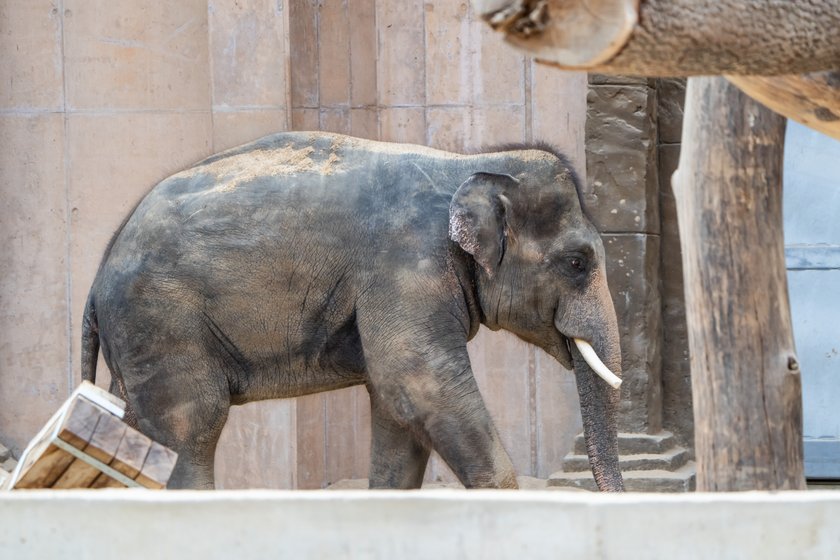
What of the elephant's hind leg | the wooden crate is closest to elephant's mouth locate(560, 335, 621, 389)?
the elephant's hind leg

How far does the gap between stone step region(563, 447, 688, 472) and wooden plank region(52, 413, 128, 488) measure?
4424mm

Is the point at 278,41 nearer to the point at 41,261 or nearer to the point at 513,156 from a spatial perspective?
the point at 41,261

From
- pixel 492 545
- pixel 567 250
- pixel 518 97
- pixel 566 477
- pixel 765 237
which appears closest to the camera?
pixel 492 545

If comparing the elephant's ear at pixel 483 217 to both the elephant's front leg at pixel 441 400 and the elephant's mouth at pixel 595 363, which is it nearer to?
the elephant's front leg at pixel 441 400

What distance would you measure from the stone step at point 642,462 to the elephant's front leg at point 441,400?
243 centimetres

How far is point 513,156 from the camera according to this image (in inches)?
243

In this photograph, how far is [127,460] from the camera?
4.15 metres

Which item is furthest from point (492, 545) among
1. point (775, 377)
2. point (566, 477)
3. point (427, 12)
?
point (427, 12)

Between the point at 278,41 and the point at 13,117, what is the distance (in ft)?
5.51

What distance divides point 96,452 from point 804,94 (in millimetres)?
2055

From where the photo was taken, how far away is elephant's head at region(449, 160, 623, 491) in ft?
19.8

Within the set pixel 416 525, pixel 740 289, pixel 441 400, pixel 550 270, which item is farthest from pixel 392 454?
pixel 416 525

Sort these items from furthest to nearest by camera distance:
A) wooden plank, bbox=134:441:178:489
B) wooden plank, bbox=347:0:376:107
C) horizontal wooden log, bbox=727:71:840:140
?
wooden plank, bbox=347:0:376:107, wooden plank, bbox=134:441:178:489, horizontal wooden log, bbox=727:71:840:140

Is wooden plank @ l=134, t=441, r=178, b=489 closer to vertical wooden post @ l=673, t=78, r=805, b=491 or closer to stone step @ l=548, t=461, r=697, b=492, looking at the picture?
vertical wooden post @ l=673, t=78, r=805, b=491
